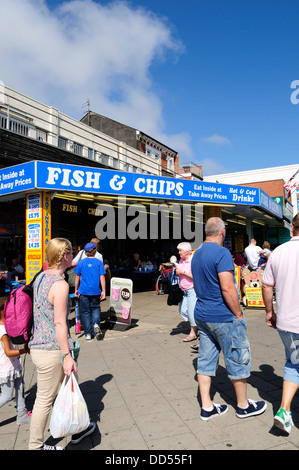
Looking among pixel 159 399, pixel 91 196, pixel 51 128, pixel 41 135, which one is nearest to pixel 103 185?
pixel 91 196

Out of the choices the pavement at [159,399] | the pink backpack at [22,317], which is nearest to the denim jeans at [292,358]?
the pavement at [159,399]

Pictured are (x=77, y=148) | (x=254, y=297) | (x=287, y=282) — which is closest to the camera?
(x=287, y=282)

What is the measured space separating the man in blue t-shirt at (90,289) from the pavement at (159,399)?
36 cm

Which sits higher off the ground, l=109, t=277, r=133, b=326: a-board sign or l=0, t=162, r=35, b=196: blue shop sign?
l=0, t=162, r=35, b=196: blue shop sign

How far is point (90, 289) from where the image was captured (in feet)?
19.4

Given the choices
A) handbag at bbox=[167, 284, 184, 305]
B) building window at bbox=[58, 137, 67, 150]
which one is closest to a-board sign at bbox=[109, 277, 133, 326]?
handbag at bbox=[167, 284, 184, 305]

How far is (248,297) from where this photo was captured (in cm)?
897

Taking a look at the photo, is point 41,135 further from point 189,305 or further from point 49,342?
point 49,342

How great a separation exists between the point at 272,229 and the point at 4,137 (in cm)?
2021

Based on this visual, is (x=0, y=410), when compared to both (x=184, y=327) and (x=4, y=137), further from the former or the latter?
(x=4, y=137)

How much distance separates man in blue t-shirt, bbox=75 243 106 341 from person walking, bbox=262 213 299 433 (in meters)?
3.69

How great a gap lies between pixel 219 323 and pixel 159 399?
52.1 inches

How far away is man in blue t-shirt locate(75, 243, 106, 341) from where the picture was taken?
5941 millimetres

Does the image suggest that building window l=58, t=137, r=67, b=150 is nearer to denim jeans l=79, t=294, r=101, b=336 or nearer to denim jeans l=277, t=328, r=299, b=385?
denim jeans l=79, t=294, r=101, b=336
